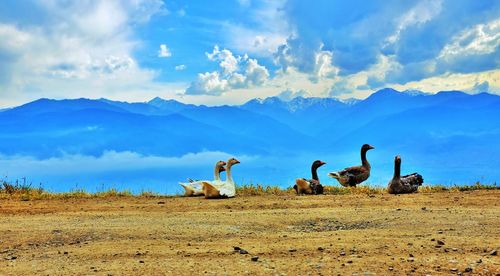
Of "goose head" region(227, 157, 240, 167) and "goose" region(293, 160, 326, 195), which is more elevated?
"goose head" region(227, 157, 240, 167)

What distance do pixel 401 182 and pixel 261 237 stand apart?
8.01 metres

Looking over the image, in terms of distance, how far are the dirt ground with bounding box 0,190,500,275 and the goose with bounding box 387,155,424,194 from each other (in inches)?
46.2

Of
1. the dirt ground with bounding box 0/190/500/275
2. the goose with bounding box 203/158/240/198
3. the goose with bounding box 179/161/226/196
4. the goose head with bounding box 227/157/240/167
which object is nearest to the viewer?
the dirt ground with bounding box 0/190/500/275

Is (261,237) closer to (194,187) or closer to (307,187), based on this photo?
(307,187)

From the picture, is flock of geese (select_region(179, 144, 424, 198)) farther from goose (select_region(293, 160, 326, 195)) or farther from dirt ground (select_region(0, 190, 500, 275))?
dirt ground (select_region(0, 190, 500, 275))

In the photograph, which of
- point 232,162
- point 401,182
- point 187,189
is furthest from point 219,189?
point 401,182

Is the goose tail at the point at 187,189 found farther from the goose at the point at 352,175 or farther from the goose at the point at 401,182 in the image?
the goose at the point at 401,182

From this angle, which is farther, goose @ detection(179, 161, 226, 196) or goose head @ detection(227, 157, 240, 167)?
goose head @ detection(227, 157, 240, 167)

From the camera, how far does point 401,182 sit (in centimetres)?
1616

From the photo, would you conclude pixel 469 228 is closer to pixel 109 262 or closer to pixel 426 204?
pixel 426 204

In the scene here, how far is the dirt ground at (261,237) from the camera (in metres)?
7.29

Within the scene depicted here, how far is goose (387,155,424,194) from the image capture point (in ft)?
52.7

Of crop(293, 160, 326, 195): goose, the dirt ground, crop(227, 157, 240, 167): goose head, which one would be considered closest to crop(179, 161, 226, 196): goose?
crop(227, 157, 240, 167): goose head

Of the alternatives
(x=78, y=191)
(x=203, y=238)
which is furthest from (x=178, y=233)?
(x=78, y=191)
